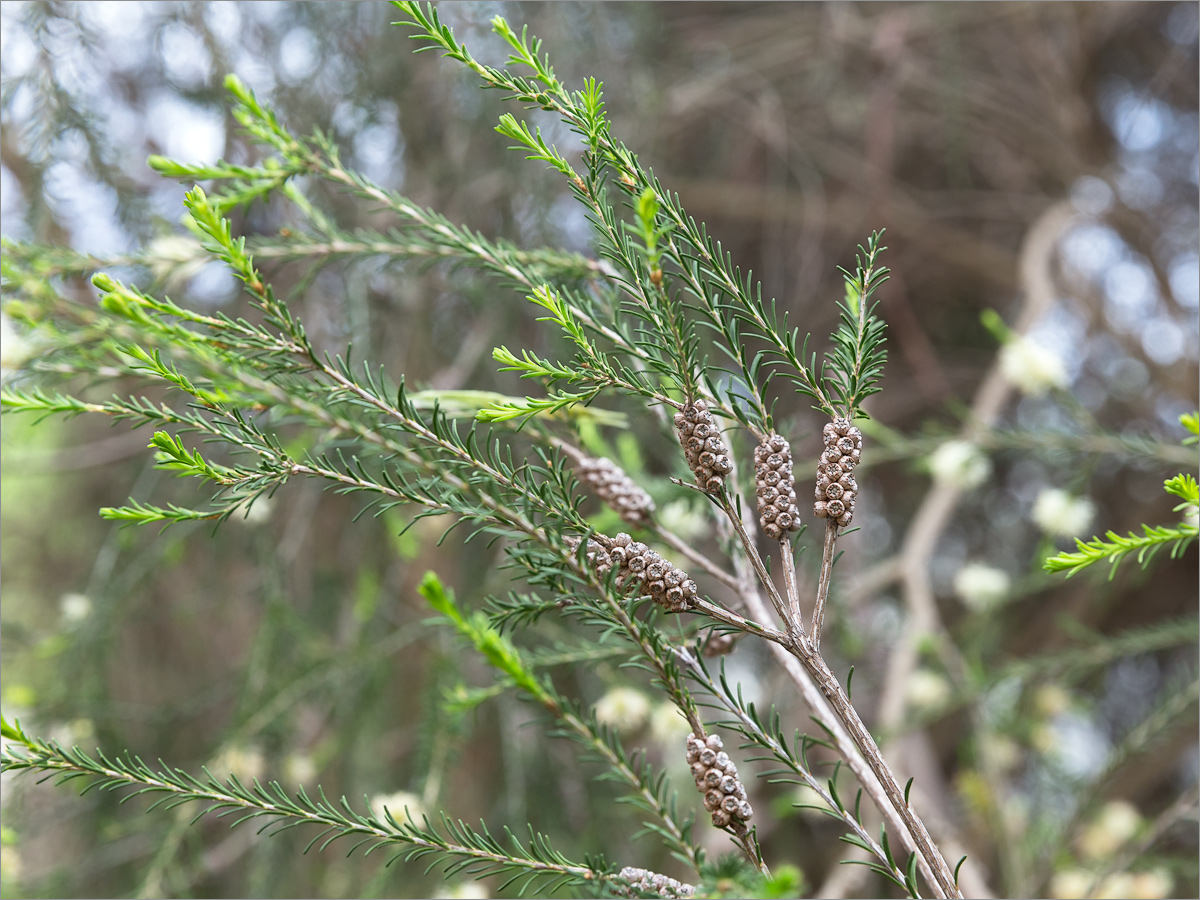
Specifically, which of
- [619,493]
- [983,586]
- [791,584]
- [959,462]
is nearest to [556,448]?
[619,493]

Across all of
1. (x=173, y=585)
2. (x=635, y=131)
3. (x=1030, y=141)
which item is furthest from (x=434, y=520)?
(x=1030, y=141)

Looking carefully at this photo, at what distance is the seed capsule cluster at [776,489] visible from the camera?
0.46m

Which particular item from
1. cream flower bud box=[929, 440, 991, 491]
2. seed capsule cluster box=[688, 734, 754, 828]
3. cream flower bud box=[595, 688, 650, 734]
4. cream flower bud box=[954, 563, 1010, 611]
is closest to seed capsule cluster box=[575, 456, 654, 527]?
seed capsule cluster box=[688, 734, 754, 828]

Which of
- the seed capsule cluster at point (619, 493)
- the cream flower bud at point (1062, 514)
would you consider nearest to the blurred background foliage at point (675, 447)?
the cream flower bud at point (1062, 514)

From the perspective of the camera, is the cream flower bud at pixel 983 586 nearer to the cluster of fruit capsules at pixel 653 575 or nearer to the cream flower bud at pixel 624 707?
the cream flower bud at pixel 624 707

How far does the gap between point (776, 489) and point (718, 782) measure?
6.3 inches

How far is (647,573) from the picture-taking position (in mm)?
447

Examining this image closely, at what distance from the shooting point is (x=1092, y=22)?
1798 mm

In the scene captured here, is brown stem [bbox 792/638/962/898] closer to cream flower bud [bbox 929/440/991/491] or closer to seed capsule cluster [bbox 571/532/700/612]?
seed capsule cluster [bbox 571/532/700/612]

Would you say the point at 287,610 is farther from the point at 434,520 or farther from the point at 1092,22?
the point at 1092,22

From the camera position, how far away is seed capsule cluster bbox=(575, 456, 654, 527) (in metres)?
0.57

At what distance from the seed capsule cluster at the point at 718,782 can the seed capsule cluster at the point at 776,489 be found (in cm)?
12

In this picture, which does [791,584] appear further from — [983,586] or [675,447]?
[983,586]

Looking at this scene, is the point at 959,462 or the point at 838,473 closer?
the point at 838,473
